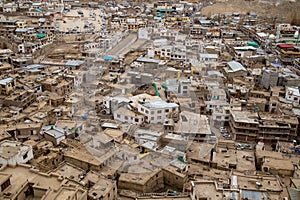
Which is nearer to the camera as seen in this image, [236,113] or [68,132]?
[68,132]

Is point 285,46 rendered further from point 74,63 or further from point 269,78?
point 74,63

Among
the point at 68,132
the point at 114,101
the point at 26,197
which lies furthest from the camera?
the point at 114,101

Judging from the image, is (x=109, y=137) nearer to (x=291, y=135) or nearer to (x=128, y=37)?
(x=291, y=135)

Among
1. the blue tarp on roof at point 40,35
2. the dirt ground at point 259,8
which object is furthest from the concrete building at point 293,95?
the dirt ground at point 259,8

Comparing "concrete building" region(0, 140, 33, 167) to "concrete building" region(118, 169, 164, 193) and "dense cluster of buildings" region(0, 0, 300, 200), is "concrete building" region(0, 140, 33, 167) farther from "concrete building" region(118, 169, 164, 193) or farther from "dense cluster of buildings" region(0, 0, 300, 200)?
"concrete building" region(118, 169, 164, 193)

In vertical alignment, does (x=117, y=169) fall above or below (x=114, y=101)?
below

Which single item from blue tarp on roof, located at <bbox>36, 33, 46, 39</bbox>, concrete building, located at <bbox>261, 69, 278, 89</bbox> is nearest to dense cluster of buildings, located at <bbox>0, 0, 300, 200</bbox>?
blue tarp on roof, located at <bbox>36, 33, 46, 39</bbox>

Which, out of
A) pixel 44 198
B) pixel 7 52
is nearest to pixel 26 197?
pixel 44 198

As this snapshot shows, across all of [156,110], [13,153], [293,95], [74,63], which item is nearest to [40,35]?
[74,63]
